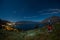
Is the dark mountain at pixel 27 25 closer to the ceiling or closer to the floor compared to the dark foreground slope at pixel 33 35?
closer to the ceiling

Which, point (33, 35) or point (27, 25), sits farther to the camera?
point (27, 25)

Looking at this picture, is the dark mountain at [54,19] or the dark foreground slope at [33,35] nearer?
the dark foreground slope at [33,35]

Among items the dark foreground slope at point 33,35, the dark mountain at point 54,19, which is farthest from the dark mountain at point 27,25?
the dark mountain at point 54,19

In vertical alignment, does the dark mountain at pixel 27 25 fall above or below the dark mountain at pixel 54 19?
below

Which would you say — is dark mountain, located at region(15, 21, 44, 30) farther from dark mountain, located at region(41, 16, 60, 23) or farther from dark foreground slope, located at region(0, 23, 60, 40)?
dark mountain, located at region(41, 16, 60, 23)

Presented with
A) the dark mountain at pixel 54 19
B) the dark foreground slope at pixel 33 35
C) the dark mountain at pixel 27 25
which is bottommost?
the dark foreground slope at pixel 33 35

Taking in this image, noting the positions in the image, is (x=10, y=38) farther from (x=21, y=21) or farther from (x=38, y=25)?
(x=38, y=25)

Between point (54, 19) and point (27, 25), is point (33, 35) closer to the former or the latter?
point (27, 25)

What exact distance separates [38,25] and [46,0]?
1.02 meters

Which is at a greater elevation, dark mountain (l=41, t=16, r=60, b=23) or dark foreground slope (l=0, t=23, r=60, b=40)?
dark mountain (l=41, t=16, r=60, b=23)

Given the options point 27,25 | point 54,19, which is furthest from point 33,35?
point 54,19

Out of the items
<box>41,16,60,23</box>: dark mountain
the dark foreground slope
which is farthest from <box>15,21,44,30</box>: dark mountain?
<box>41,16,60,23</box>: dark mountain

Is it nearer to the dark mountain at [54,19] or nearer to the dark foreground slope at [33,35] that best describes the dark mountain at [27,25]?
the dark foreground slope at [33,35]

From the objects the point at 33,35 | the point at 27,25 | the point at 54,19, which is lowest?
the point at 33,35
